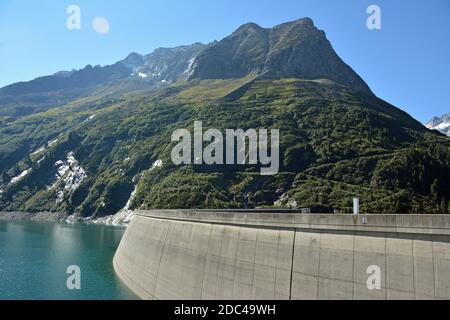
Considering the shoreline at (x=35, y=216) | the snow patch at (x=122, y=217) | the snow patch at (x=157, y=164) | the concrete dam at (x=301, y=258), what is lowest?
the shoreline at (x=35, y=216)

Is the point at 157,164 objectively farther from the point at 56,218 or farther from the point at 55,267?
the point at 55,267

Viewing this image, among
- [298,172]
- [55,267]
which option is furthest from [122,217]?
[55,267]

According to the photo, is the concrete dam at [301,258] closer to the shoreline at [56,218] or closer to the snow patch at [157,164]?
the shoreline at [56,218]

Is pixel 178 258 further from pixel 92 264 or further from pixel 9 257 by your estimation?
pixel 9 257

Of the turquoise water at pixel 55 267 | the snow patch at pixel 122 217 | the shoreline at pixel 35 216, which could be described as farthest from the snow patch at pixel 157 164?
the turquoise water at pixel 55 267

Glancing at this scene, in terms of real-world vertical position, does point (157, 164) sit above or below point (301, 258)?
above

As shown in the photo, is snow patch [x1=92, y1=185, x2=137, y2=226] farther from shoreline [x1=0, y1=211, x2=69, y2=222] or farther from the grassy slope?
shoreline [x1=0, y1=211, x2=69, y2=222]
